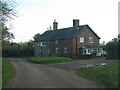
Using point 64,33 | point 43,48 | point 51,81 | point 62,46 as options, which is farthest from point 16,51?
point 51,81

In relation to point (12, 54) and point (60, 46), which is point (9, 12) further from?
point (12, 54)

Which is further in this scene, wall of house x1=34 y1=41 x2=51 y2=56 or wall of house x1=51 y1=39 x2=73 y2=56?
wall of house x1=34 y1=41 x2=51 y2=56

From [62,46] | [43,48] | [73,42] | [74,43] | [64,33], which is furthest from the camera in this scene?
[43,48]

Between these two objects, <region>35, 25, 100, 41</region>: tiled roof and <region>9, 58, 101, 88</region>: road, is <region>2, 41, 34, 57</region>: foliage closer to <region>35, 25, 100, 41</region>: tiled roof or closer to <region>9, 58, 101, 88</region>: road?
<region>35, 25, 100, 41</region>: tiled roof

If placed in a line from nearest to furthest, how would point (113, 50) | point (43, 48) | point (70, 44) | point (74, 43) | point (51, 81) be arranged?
point (51, 81) → point (113, 50) → point (74, 43) → point (70, 44) → point (43, 48)

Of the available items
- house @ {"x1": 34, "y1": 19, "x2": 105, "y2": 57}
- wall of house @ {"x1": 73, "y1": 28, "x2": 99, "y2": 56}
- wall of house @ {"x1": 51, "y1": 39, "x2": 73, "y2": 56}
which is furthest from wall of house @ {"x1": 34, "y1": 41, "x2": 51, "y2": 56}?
wall of house @ {"x1": 73, "y1": 28, "x2": 99, "y2": 56}

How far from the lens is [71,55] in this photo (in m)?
54.6

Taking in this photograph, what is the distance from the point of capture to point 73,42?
54312 mm

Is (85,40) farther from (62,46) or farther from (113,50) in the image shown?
(113,50)


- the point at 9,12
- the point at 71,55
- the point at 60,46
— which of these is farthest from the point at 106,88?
the point at 60,46

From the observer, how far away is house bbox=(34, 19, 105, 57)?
5481 cm

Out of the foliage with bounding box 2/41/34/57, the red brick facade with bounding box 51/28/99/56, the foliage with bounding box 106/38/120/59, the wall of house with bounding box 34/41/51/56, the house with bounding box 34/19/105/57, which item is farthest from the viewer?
the foliage with bounding box 2/41/34/57

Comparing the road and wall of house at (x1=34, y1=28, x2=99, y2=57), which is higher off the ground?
wall of house at (x1=34, y1=28, x2=99, y2=57)

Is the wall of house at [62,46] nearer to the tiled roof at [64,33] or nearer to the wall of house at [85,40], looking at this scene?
the tiled roof at [64,33]
